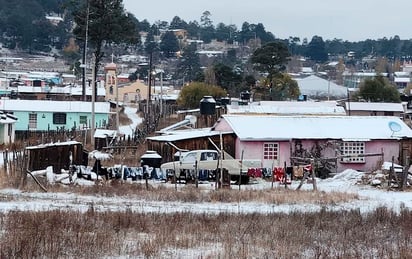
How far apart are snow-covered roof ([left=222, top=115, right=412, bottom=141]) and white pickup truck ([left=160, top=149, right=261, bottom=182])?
3110 mm

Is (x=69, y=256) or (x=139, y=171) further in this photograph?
(x=139, y=171)

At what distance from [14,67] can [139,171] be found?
12067 centimetres

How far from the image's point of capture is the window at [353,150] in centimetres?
3159

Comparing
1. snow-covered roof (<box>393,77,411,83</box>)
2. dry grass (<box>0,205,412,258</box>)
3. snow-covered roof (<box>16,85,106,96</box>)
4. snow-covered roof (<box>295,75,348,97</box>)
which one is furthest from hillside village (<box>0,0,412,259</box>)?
snow-covered roof (<box>393,77,411,83</box>)

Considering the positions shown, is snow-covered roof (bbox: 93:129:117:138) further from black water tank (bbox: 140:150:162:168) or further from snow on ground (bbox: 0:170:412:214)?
snow on ground (bbox: 0:170:412:214)

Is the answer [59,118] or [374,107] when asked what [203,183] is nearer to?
[59,118]

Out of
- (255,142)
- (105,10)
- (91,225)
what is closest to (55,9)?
(105,10)

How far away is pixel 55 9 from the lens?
198 m

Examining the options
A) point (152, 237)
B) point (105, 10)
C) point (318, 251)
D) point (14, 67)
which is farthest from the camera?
point (14, 67)

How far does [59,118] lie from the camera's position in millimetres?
49188

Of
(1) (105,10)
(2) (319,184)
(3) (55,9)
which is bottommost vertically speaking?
(2) (319,184)

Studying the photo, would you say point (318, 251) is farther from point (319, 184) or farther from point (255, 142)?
point (255, 142)

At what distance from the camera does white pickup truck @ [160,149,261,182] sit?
86.6ft

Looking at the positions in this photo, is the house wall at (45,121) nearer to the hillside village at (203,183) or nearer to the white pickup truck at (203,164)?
the hillside village at (203,183)
